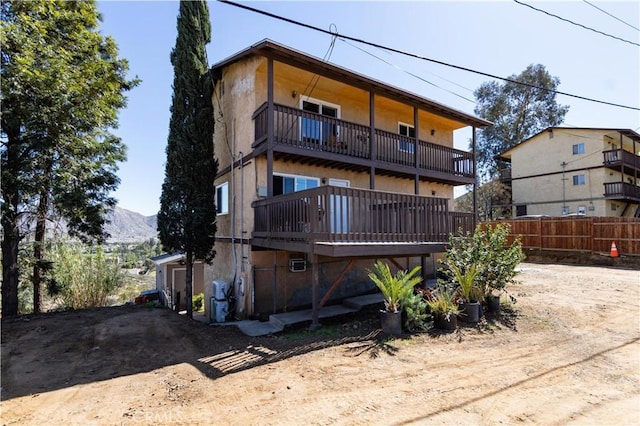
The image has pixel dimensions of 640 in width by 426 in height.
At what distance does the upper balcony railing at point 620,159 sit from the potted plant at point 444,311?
28932mm

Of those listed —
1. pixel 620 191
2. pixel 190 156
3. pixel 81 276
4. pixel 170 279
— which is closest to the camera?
pixel 190 156

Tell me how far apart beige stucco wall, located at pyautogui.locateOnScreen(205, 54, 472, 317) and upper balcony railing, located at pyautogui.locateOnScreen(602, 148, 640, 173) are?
24.0 metres

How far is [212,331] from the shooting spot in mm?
8062

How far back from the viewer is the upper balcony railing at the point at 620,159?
26.1 m

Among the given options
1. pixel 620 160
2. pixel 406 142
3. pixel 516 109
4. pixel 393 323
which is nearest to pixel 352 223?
pixel 393 323

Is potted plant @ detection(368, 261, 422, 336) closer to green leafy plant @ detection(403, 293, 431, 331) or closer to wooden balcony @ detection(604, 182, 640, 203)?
green leafy plant @ detection(403, 293, 431, 331)

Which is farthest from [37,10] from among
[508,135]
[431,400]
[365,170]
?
[508,135]

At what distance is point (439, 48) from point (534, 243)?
16657 mm

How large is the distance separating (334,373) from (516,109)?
41952mm

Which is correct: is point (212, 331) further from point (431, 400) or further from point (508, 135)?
point (508, 135)

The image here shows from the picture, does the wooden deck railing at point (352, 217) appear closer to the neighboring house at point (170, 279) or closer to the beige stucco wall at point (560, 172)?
the neighboring house at point (170, 279)

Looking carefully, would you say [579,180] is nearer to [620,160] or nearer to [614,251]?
[620,160]

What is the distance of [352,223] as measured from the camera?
7.34 metres

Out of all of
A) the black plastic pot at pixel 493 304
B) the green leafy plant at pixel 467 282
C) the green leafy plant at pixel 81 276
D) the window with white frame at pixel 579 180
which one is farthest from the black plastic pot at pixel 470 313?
the window with white frame at pixel 579 180
